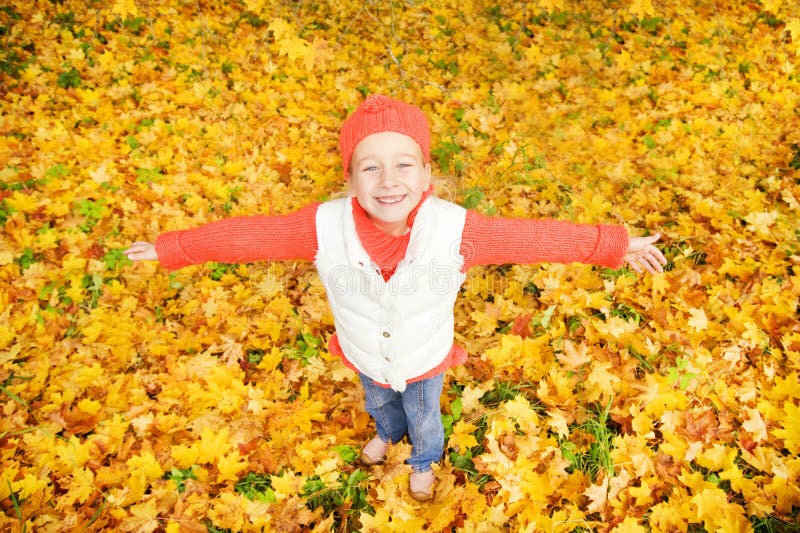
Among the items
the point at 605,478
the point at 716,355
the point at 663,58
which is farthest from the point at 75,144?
the point at 663,58

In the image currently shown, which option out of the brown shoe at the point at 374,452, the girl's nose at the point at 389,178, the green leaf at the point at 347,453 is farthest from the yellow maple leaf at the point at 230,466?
the girl's nose at the point at 389,178

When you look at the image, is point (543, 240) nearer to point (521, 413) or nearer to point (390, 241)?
point (390, 241)

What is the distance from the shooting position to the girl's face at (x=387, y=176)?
1.57m

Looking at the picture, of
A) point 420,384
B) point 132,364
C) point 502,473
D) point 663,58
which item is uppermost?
point 663,58

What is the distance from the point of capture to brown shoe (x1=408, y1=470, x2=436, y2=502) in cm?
233

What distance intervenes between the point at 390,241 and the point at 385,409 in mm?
996

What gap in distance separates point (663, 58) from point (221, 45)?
187 inches

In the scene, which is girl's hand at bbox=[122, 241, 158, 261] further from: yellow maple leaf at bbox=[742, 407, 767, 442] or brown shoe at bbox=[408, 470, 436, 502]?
yellow maple leaf at bbox=[742, 407, 767, 442]

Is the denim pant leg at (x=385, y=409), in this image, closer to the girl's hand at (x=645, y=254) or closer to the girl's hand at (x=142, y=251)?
the girl's hand at (x=142, y=251)

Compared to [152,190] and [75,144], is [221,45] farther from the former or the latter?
[152,190]

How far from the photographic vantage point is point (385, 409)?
2.30 metres

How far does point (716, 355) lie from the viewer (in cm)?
261

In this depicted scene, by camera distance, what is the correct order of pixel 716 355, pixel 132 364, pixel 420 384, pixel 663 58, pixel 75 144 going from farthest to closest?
pixel 663 58 → pixel 75 144 → pixel 132 364 → pixel 716 355 → pixel 420 384

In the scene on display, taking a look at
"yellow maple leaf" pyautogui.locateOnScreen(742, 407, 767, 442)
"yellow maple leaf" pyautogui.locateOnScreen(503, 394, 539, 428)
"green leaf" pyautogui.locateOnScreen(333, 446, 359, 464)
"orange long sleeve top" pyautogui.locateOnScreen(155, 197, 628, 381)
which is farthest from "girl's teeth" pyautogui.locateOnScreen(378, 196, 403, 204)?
"yellow maple leaf" pyautogui.locateOnScreen(742, 407, 767, 442)
